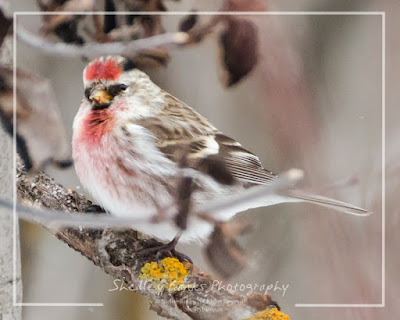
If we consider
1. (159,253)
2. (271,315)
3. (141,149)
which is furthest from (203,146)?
(271,315)

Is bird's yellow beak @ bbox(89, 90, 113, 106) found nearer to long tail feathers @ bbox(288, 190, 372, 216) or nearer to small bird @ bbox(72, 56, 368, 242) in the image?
small bird @ bbox(72, 56, 368, 242)

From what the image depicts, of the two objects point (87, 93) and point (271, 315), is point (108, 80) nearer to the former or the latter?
point (87, 93)

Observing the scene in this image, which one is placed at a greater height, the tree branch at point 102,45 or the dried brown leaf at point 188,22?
the dried brown leaf at point 188,22

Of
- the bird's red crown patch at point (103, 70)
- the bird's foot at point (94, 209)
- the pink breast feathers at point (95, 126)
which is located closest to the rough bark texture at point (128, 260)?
the bird's foot at point (94, 209)

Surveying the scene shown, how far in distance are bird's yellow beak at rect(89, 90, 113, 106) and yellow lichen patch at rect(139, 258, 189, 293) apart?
32 cm

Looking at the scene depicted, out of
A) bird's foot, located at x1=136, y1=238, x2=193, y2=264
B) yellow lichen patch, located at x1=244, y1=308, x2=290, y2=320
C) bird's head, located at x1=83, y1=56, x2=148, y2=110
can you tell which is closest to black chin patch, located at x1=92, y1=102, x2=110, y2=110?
bird's head, located at x1=83, y1=56, x2=148, y2=110

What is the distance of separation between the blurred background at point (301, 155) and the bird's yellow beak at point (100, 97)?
2 cm

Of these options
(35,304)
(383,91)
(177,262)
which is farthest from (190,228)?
(383,91)

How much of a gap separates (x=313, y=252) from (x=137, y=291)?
0.34 metres

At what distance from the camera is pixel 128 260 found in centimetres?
116

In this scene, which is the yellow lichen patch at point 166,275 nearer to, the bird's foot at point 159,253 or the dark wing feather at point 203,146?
the bird's foot at point 159,253

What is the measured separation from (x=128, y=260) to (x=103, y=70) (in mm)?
360

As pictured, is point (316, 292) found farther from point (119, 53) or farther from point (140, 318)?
point (119, 53)

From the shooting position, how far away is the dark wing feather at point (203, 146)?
1109mm
